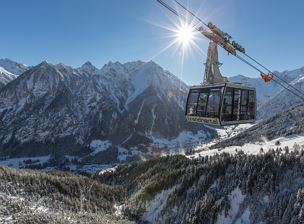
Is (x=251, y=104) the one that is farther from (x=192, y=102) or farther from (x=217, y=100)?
(x=192, y=102)

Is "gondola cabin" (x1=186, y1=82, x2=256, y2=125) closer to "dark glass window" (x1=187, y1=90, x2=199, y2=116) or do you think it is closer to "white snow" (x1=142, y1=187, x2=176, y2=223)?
"dark glass window" (x1=187, y1=90, x2=199, y2=116)

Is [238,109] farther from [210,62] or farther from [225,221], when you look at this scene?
[225,221]

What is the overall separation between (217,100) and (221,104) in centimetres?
119

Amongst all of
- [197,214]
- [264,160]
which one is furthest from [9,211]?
[264,160]

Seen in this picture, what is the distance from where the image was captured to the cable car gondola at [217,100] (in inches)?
1521

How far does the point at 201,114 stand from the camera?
40.7 meters

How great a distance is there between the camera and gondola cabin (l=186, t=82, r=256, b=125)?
38469mm

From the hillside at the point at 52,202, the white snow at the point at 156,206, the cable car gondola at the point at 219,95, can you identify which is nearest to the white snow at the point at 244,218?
the white snow at the point at 156,206

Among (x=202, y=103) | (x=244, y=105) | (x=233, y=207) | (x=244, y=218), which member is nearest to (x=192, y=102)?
(x=202, y=103)

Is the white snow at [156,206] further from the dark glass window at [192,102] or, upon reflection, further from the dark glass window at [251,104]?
the dark glass window at [192,102]

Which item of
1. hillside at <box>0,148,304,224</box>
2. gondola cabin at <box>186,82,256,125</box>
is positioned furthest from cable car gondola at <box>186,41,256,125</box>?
hillside at <box>0,148,304,224</box>

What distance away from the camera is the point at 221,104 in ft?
124

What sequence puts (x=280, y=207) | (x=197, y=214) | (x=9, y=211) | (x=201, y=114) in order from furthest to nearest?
1. (x=9, y=211)
2. (x=197, y=214)
3. (x=280, y=207)
4. (x=201, y=114)

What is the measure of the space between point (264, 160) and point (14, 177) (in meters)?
129
